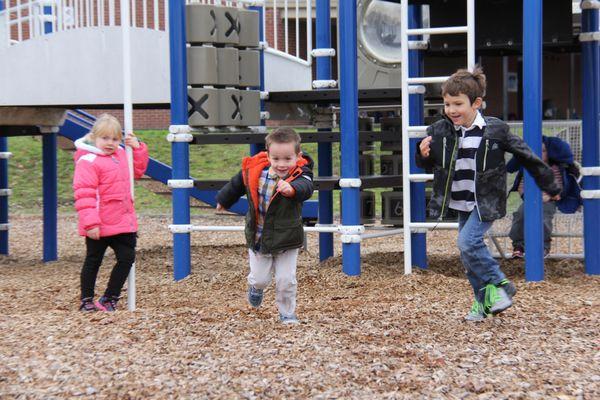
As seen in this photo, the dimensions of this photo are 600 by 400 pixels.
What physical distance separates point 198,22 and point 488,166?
3159 millimetres

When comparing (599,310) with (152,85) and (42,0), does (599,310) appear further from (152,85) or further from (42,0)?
(42,0)

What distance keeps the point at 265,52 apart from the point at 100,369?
537cm

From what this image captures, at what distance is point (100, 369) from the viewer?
15.2ft

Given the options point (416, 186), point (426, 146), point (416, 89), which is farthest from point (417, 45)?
point (426, 146)

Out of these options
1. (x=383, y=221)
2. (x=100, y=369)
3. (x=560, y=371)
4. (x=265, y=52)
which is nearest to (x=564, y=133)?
(x=383, y=221)

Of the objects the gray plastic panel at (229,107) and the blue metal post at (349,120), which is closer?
A: the blue metal post at (349,120)

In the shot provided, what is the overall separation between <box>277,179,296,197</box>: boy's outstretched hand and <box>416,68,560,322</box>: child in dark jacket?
792 millimetres

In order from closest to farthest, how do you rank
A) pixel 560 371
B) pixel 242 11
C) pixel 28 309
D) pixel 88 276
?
1. pixel 560 371
2. pixel 88 276
3. pixel 28 309
4. pixel 242 11

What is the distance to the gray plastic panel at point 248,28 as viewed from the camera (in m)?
8.54

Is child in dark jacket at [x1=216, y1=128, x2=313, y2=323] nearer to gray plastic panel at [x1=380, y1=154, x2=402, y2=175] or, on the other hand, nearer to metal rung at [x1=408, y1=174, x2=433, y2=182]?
metal rung at [x1=408, y1=174, x2=433, y2=182]

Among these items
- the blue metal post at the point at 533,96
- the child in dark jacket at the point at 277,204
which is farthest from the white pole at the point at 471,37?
the child in dark jacket at the point at 277,204

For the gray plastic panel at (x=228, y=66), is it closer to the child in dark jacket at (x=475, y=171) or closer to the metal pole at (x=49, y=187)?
the metal pole at (x=49, y=187)

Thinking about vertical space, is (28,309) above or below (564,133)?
below

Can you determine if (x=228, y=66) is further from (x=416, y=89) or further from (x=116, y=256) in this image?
(x=116, y=256)
